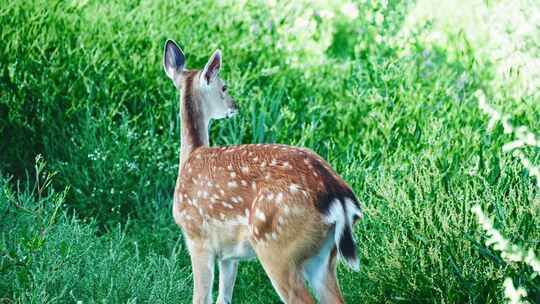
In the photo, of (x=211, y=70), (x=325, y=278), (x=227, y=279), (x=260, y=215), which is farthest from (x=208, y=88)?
(x=325, y=278)

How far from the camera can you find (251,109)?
6.76 meters

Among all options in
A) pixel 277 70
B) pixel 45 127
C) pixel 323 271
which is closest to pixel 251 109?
pixel 277 70

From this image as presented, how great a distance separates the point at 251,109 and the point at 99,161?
1.00 m

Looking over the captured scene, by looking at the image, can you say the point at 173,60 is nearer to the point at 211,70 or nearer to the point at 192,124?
the point at 211,70

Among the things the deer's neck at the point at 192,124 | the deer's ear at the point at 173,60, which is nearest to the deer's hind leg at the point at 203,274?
the deer's neck at the point at 192,124

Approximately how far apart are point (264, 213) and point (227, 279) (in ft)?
2.81

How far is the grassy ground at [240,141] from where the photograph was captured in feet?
16.5

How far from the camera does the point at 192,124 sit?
A: 5.51m

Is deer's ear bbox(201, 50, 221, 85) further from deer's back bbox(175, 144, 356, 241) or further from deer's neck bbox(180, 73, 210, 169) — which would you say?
deer's back bbox(175, 144, 356, 241)

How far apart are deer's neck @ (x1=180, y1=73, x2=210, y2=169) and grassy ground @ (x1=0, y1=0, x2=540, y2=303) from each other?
1.79ft

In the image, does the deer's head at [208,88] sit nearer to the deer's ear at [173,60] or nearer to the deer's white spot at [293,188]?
the deer's ear at [173,60]

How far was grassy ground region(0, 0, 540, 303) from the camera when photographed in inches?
198

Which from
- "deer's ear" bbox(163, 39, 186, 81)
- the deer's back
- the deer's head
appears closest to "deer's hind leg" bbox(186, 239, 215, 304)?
the deer's back

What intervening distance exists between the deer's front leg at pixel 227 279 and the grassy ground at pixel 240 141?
A: 9.0 inches
